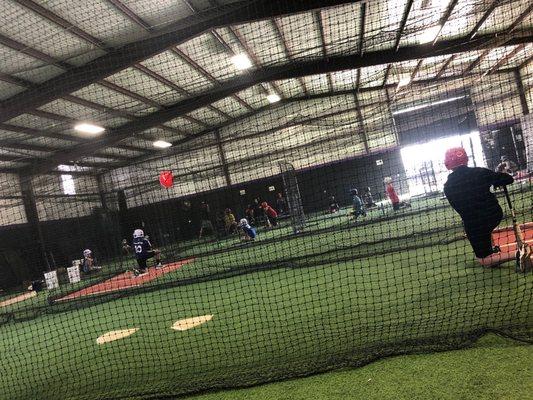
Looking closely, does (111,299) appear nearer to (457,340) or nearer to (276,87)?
(457,340)

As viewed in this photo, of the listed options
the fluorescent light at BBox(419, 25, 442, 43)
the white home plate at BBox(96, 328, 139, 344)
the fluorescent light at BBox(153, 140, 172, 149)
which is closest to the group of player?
the white home plate at BBox(96, 328, 139, 344)

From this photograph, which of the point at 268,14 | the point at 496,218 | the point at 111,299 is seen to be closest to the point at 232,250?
the point at 111,299

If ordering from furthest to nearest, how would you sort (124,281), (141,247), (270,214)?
(270,214) < (141,247) < (124,281)

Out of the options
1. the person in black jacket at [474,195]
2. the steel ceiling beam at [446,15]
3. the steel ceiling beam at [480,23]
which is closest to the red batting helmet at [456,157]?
the person in black jacket at [474,195]

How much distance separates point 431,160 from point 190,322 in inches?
561

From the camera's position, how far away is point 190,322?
543 centimetres

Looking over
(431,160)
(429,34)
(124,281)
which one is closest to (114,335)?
(124,281)

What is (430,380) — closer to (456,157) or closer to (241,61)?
(456,157)

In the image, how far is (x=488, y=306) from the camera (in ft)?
12.4

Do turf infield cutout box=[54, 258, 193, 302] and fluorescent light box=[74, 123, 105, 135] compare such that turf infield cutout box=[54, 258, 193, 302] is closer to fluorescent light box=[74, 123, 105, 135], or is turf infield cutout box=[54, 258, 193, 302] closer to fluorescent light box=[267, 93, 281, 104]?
fluorescent light box=[74, 123, 105, 135]

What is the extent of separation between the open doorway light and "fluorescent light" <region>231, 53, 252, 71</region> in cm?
819

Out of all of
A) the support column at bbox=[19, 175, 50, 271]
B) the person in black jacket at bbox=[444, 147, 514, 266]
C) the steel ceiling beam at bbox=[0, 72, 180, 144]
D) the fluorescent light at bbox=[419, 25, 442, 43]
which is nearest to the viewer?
the person in black jacket at bbox=[444, 147, 514, 266]

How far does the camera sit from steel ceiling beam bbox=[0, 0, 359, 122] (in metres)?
9.05

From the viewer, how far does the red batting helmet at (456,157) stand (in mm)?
4473
